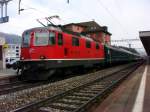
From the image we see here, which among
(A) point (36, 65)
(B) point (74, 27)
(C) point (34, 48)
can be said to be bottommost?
(A) point (36, 65)

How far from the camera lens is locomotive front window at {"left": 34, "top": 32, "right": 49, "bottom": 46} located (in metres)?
16.0

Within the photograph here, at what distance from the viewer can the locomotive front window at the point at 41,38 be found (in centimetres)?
1597

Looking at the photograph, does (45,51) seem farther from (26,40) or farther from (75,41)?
(75,41)

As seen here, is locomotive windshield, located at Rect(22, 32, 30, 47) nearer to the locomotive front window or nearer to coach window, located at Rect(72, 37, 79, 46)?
the locomotive front window

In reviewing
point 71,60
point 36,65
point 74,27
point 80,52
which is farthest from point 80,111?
point 74,27

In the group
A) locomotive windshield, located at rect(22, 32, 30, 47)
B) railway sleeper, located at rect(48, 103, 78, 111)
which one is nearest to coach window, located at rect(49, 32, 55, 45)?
locomotive windshield, located at rect(22, 32, 30, 47)

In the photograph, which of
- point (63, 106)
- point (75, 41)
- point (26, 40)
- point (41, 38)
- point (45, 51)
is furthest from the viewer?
point (75, 41)

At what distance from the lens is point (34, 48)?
15898mm

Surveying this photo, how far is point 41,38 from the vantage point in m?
16.2

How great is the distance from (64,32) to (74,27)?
238 feet

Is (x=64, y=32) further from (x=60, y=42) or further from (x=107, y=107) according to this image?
(x=107, y=107)

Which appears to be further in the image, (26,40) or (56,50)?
(26,40)

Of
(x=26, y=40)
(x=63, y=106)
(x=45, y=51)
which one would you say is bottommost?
(x=63, y=106)

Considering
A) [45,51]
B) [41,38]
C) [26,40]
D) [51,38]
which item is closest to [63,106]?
[45,51]
